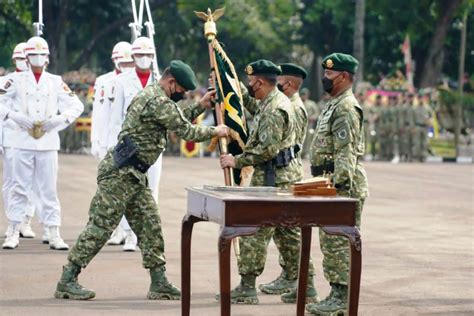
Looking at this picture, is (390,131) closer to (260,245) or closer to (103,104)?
(103,104)

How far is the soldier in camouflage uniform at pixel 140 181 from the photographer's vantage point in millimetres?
11461

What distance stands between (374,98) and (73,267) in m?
30.4

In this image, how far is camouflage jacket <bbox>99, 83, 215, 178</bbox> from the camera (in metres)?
11.4

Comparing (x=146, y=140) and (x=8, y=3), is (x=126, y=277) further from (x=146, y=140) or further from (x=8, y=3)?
(x=8, y=3)

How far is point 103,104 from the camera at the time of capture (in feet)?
50.8

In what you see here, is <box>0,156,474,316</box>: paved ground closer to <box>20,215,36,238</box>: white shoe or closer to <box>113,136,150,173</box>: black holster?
<box>20,215,36,238</box>: white shoe

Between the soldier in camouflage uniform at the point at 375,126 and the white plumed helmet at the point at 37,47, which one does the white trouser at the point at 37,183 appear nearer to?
the white plumed helmet at the point at 37,47

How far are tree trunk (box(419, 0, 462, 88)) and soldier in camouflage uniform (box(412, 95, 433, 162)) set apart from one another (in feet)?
31.6

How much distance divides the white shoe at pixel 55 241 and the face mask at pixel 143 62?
72.6 inches

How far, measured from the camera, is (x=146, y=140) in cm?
1166

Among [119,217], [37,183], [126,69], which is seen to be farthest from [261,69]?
[37,183]

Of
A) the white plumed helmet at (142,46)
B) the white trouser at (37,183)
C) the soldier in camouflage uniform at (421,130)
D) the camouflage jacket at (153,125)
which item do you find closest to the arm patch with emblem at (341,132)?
the camouflage jacket at (153,125)

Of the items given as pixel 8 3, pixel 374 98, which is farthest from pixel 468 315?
pixel 8 3

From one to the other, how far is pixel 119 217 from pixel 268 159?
1279 mm
